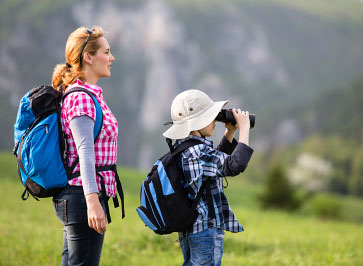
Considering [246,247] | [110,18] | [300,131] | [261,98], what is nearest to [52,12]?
[110,18]

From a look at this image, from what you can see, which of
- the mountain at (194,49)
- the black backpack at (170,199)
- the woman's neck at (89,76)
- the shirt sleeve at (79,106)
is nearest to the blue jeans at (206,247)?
the black backpack at (170,199)

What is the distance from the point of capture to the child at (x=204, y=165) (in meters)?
3.08

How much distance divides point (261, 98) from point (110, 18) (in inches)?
2633

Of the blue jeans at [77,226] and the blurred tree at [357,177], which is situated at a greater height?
the blurred tree at [357,177]

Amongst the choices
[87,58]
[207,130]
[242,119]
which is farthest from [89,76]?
[242,119]

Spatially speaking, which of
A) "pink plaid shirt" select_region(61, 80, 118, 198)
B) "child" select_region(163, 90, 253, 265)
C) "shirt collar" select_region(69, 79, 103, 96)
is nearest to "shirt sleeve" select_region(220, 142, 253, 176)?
"child" select_region(163, 90, 253, 265)

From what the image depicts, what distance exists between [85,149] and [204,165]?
2.83 ft

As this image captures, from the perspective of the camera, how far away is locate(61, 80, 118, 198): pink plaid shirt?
9.48 feet

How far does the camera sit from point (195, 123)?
3225 mm

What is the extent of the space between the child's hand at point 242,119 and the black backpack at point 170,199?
35 cm

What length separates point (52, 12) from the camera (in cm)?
15188

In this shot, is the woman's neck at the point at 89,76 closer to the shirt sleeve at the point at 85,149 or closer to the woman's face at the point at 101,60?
the woman's face at the point at 101,60

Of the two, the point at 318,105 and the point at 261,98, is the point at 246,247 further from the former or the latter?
the point at 261,98

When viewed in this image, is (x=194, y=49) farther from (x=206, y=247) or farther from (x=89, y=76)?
(x=206, y=247)
